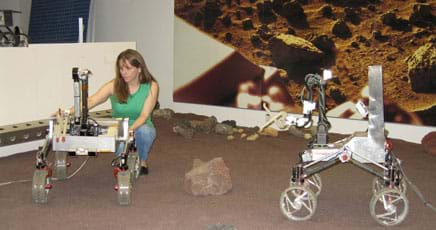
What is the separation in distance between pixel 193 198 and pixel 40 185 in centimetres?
85

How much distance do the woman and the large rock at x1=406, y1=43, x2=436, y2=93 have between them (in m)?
2.39

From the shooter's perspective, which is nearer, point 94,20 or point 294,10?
point 294,10

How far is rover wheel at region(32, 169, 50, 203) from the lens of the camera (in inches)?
120

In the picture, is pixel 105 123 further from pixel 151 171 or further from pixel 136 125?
pixel 151 171

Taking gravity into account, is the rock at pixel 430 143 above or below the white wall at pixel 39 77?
below

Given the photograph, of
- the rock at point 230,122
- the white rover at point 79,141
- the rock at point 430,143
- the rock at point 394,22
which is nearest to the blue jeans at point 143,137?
the white rover at point 79,141

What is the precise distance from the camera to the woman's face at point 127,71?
3492 millimetres

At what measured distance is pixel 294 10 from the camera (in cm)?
541

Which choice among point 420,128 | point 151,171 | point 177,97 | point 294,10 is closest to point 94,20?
point 177,97

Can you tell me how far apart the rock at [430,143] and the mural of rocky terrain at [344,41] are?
26 cm

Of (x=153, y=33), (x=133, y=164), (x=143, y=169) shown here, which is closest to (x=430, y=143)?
(x=143, y=169)

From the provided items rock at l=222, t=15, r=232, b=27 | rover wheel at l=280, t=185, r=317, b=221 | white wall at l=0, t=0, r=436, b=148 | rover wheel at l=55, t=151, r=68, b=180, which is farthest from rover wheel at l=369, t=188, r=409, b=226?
rock at l=222, t=15, r=232, b=27

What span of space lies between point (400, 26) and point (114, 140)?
2945mm

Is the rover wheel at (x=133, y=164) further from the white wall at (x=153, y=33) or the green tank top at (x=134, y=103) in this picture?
the white wall at (x=153, y=33)
